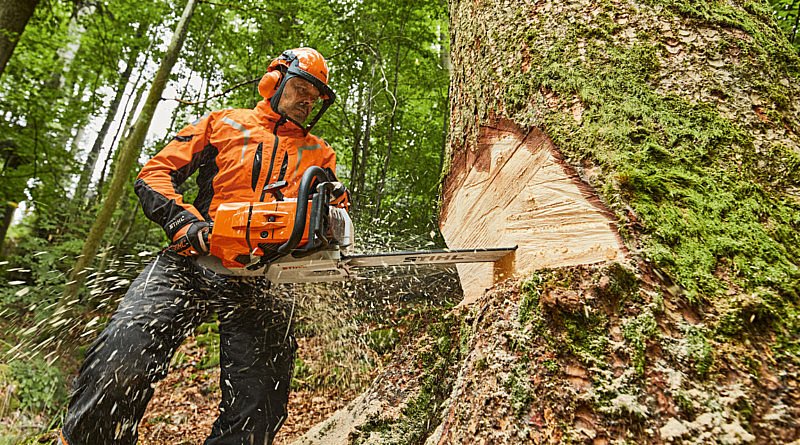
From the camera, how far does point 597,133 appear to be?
1.41m

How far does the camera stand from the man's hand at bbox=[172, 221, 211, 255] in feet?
6.57

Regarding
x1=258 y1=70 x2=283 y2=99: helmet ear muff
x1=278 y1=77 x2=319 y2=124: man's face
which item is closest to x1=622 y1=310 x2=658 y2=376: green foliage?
x1=278 y1=77 x2=319 y2=124: man's face

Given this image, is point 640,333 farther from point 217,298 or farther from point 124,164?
point 124,164

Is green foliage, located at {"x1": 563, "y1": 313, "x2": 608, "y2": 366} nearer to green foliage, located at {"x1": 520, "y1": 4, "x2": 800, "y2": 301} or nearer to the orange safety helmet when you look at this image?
green foliage, located at {"x1": 520, "y1": 4, "x2": 800, "y2": 301}

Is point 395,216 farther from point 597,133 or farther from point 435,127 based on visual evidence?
point 597,133

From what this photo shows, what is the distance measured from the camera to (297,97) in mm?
2387

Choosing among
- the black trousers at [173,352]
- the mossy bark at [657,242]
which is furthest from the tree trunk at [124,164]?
the mossy bark at [657,242]

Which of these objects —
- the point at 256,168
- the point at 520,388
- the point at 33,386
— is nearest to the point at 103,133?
the point at 33,386

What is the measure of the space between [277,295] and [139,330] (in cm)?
66

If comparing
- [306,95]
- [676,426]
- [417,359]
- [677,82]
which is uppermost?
[306,95]

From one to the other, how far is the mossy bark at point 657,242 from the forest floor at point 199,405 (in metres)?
2.98

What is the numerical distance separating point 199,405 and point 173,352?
283 centimetres

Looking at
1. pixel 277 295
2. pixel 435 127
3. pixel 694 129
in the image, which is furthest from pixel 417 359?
pixel 435 127

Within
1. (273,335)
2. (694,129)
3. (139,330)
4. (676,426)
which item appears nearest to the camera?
(676,426)
